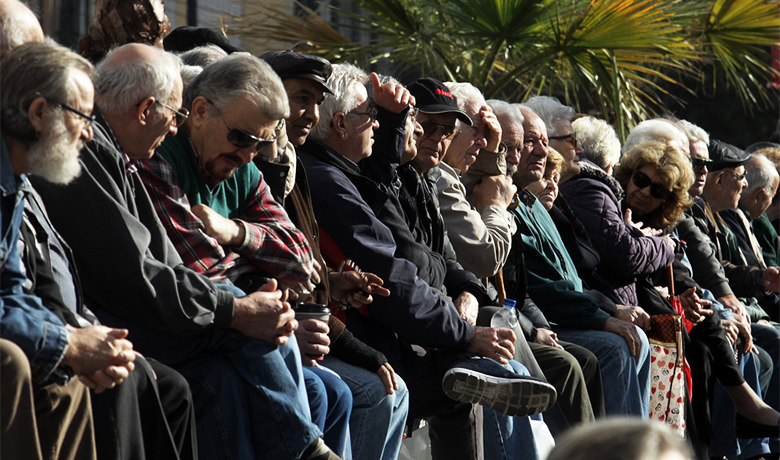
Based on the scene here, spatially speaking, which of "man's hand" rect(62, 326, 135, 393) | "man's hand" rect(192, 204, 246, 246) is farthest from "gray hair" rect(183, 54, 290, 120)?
"man's hand" rect(62, 326, 135, 393)

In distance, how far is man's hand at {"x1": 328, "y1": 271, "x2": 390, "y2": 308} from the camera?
3.86 meters

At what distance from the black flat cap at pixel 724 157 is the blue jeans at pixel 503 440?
413 cm

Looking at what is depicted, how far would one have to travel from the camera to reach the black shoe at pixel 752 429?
20.5ft

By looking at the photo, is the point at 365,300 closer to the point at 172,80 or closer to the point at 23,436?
the point at 172,80

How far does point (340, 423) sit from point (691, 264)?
4091mm

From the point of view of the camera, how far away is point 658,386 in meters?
5.40

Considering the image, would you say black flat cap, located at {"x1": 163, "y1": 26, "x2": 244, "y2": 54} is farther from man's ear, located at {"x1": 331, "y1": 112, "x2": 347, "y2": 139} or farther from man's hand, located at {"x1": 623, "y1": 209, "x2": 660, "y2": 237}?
man's hand, located at {"x1": 623, "y1": 209, "x2": 660, "y2": 237}

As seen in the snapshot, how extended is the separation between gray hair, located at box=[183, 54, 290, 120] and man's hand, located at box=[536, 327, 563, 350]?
6.71 ft

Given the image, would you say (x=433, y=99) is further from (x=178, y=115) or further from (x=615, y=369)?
(x=178, y=115)

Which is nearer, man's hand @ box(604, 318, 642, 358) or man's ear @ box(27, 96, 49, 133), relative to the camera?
man's ear @ box(27, 96, 49, 133)

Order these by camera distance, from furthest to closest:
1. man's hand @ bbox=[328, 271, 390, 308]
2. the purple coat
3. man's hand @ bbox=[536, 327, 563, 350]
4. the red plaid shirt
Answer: the purple coat, man's hand @ bbox=[536, 327, 563, 350], man's hand @ bbox=[328, 271, 390, 308], the red plaid shirt

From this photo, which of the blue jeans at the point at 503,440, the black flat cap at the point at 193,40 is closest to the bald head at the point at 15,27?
the black flat cap at the point at 193,40

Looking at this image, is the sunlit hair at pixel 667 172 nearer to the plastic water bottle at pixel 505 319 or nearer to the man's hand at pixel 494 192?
the man's hand at pixel 494 192

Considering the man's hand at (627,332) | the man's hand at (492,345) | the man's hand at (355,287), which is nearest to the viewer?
the man's hand at (355,287)
